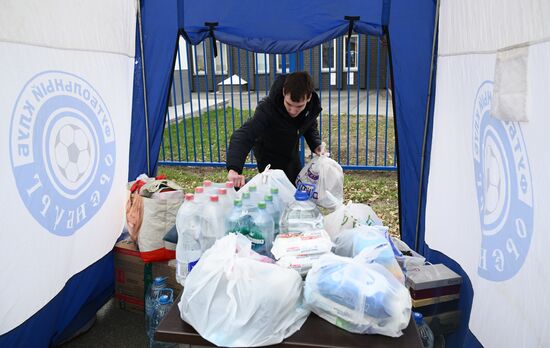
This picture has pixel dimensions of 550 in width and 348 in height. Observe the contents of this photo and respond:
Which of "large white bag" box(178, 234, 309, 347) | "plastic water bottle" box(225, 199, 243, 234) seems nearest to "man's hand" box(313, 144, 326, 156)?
"plastic water bottle" box(225, 199, 243, 234)

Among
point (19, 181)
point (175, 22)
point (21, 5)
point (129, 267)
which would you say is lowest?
point (129, 267)

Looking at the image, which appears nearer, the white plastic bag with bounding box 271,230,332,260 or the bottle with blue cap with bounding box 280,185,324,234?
the white plastic bag with bounding box 271,230,332,260

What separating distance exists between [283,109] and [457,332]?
1.68 m

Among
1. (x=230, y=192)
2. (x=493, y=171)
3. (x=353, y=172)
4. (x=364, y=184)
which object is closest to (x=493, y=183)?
(x=493, y=171)

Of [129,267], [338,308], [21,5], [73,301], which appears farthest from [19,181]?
[338,308]

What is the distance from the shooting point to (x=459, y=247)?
7.40 ft

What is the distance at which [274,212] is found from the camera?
194 centimetres

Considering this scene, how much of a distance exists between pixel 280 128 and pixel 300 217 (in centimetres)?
115

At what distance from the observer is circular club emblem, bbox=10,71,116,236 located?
195 cm

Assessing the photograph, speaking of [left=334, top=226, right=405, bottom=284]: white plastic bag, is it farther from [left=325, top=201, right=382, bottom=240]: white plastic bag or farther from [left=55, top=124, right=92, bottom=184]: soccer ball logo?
[left=55, top=124, right=92, bottom=184]: soccer ball logo

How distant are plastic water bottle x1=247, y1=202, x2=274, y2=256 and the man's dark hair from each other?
0.98 metres

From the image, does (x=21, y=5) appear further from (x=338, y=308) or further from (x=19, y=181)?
(x=338, y=308)

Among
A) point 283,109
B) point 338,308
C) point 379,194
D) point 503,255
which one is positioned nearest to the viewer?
point 338,308

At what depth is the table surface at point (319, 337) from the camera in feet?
4.33
